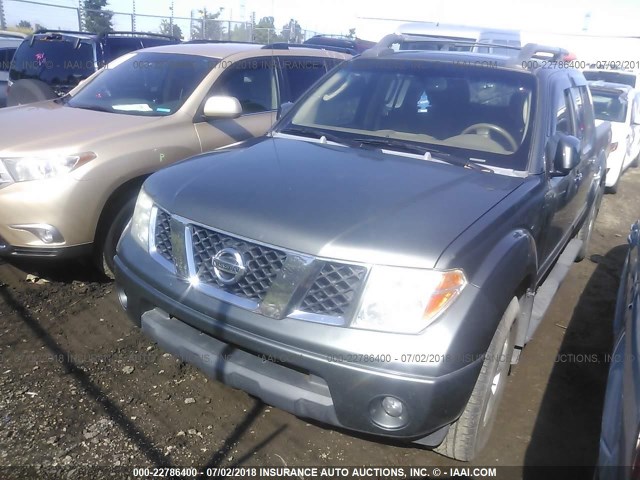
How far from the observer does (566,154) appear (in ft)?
10.1

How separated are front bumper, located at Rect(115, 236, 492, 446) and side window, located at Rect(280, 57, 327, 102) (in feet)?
11.5

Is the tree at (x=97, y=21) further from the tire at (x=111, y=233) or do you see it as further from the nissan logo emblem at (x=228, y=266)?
the nissan logo emblem at (x=228, y=266)

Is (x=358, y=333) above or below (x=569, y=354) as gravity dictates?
above

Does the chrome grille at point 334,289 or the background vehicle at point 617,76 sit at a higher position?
the background vehicle at point 617,76

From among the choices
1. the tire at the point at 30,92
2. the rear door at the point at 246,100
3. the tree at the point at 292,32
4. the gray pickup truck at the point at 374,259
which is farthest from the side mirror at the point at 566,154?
the tree at the point at 292,32

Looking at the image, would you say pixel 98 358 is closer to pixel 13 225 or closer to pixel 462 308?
pixel 13 225

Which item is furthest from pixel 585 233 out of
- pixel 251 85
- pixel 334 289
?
pixel 334 289

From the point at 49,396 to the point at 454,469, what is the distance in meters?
2.18

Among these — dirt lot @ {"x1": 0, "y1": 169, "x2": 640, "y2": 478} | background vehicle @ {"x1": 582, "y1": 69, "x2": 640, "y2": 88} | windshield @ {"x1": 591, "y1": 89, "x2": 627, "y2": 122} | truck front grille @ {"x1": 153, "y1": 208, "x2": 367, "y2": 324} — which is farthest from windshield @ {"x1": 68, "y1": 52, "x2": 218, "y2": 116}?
background vehicle @ {"x1": 582, "y1": 69, "x2": 640, "y2": 88}

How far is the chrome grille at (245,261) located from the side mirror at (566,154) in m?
1.82

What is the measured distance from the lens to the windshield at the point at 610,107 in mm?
8648

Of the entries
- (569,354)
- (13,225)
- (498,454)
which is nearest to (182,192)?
(13,225)

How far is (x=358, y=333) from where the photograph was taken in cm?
218

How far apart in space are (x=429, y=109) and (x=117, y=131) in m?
2.30
